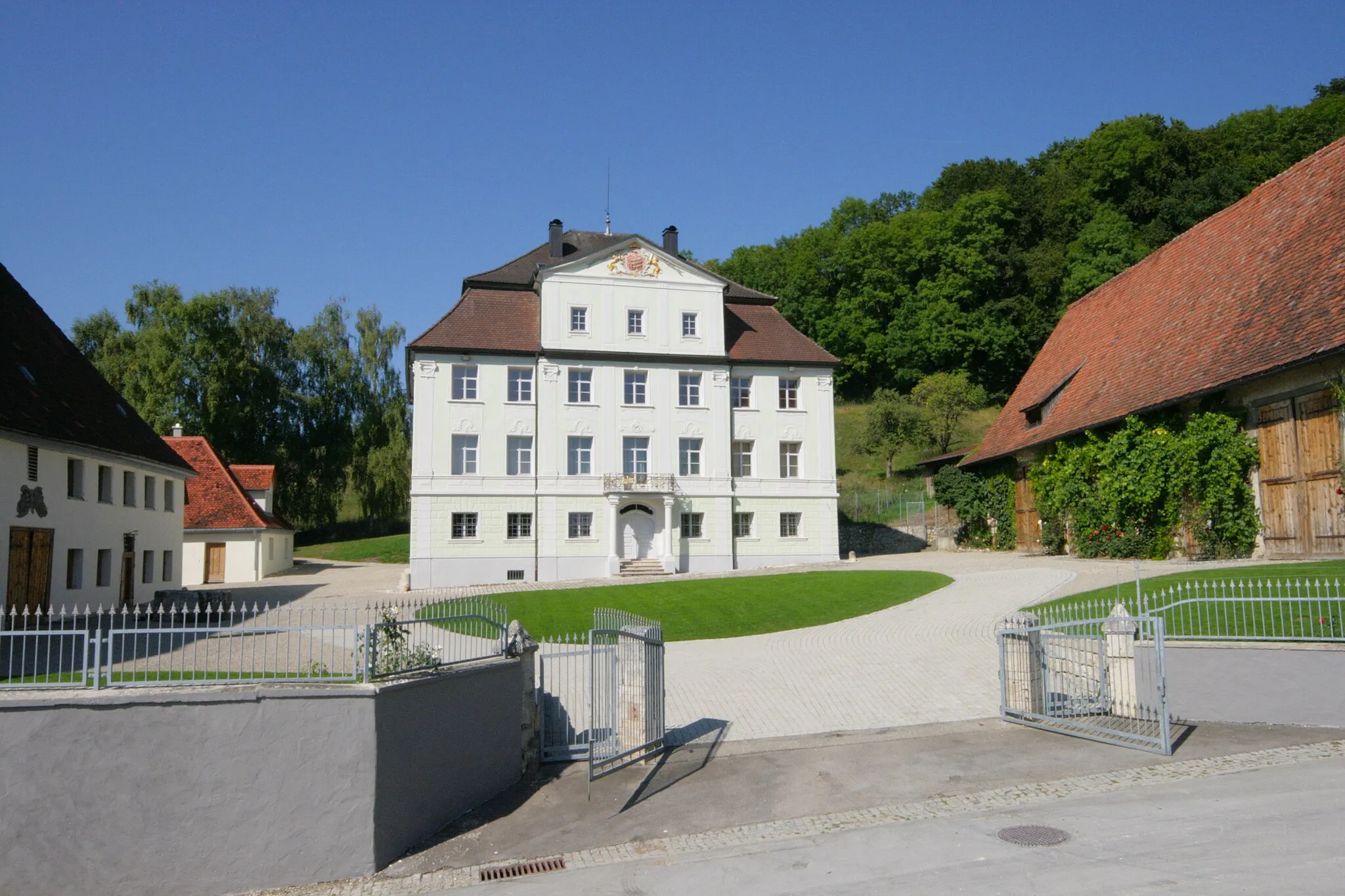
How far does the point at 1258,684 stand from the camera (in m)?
12.5

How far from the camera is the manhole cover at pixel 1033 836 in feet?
26.4

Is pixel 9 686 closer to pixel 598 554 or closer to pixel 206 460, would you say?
pixel 598 554

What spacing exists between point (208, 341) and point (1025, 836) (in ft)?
192

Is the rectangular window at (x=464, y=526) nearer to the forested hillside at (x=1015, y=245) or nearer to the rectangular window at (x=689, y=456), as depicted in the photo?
the rectangular window at (x=689, y=456)

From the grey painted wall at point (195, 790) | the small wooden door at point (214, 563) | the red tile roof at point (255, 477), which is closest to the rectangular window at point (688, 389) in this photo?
the small wooden door at point (214, 563)

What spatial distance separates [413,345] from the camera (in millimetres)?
36156

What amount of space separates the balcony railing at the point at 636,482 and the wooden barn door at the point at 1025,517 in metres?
13.2

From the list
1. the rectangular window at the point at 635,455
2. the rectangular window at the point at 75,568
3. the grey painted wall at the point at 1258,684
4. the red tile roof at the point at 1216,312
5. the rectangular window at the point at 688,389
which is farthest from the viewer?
the rectangular window at the point at 688,389

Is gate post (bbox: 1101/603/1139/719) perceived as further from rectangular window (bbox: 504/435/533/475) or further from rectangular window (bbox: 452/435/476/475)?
rectangular window (bbox: 452/435/476/475)

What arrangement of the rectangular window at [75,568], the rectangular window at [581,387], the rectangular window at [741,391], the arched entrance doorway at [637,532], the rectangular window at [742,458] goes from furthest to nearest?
1. the rectangular window at [741,391]
2. the rectangular window at [742,458]
3. the rectangular window at [581,387]
4. the arched entrance doorway at [637,532]
5. the rectangular window at [75,568]

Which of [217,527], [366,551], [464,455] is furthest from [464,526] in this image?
[366,551]

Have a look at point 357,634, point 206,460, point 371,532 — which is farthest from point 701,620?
point 371,532

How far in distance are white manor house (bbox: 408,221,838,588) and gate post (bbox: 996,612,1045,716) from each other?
80.1ft

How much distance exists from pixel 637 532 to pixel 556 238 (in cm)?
1318
